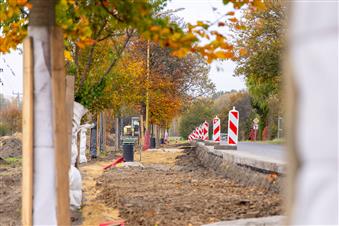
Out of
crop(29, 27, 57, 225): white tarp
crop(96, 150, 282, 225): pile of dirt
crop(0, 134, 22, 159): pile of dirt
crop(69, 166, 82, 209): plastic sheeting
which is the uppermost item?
crop(29, 27, 57, 225): white tarp

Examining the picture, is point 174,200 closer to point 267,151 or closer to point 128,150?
point 267,151

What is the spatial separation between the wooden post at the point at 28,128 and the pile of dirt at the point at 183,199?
3466 mm

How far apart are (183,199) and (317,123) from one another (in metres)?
8.84

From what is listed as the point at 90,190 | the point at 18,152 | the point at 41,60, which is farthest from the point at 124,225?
the point at 18,152

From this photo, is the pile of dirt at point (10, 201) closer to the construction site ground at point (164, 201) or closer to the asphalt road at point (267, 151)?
the construction site ground at point (164, 201)

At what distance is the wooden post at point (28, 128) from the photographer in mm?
4645

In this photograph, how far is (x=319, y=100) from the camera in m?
1.59

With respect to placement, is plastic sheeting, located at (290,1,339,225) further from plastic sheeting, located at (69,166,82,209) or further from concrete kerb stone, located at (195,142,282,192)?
concrete kerb stone, located at (195,142,282,192)

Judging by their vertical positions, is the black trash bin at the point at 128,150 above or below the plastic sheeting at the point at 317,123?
below

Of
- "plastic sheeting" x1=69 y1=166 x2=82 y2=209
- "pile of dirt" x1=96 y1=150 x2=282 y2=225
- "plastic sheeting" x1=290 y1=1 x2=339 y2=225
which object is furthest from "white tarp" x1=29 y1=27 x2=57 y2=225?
"plastic sheeting" x1=69 y1=166 x2=82 y2=209

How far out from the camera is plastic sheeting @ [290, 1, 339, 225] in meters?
1.57

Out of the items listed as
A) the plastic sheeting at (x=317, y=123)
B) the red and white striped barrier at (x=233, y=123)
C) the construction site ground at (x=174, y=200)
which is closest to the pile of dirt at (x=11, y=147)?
the red and white striped barrier at (x=233, y=123)

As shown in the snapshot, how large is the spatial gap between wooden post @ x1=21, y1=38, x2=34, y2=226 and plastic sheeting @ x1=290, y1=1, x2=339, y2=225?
3.32 m

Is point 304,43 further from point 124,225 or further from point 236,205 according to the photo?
point 236,205
